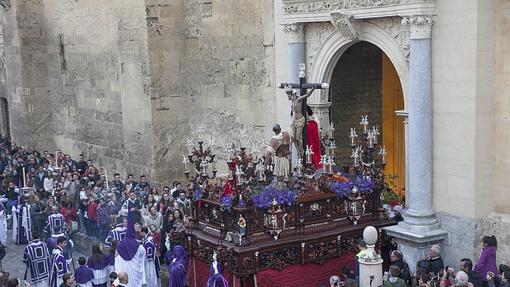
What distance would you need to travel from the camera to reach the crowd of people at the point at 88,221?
43.9ft

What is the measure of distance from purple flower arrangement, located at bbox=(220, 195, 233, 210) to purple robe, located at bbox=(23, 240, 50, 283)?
4.39 meters

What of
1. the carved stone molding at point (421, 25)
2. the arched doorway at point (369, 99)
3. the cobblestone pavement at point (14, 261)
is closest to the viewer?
the carved stone molding at point (421, 25)

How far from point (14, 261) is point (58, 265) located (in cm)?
437

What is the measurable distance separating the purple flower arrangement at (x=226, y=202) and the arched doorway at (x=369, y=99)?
18.6 feet

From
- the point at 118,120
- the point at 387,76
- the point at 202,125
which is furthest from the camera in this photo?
the point at 118,120

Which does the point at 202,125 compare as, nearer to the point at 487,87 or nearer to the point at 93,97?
the point at 93,97

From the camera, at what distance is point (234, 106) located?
1862cm

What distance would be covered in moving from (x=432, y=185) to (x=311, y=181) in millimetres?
2282

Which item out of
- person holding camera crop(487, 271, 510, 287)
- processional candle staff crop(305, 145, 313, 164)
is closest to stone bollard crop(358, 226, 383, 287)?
person holding camera crop(487, 271, 510, 287)

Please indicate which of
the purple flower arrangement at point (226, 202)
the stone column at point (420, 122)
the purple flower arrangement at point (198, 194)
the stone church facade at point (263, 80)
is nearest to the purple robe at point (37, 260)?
the purple flower arrangement at point (198, 194)

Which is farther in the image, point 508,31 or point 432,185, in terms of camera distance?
point 432,185

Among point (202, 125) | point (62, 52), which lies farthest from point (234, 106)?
point (62, 52)

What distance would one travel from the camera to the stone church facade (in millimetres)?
12133

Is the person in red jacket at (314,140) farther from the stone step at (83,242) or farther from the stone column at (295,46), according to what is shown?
the stone step at (83,242)
